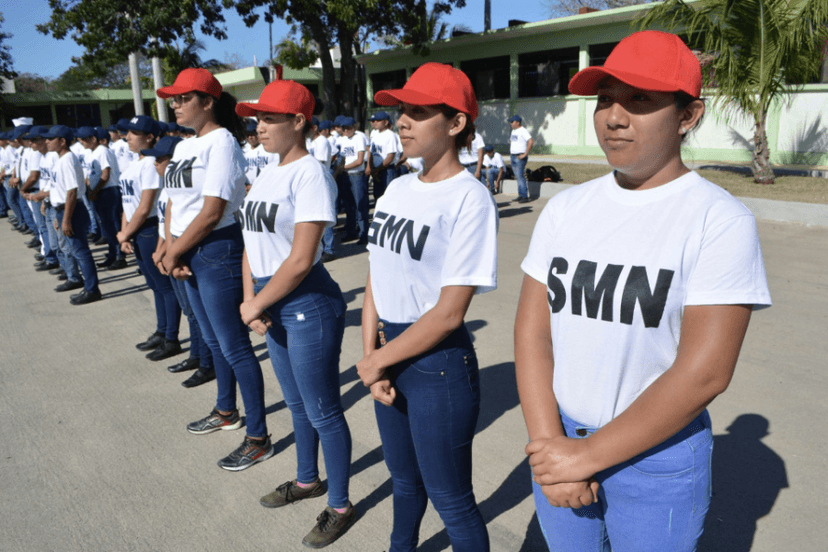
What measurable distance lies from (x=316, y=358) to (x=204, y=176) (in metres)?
1.46

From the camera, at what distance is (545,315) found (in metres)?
1.70

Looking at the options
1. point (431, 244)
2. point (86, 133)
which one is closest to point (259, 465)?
point (431, 244)

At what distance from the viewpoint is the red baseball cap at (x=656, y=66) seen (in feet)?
4.64

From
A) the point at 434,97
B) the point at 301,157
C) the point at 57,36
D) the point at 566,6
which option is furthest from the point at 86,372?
Result: the point at 566,6

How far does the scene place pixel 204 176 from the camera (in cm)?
358

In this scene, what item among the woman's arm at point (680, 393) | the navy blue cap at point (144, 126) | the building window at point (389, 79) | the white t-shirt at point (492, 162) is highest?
the building window at point (389, 79)

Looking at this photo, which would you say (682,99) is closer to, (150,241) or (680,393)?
(680,393)

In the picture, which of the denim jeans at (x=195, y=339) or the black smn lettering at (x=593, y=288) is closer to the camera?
the black smn lettering at (x=593, y=288)

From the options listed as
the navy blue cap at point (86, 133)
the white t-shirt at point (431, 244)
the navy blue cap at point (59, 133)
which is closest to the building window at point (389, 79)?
the navy blue cap at point (86, 133)

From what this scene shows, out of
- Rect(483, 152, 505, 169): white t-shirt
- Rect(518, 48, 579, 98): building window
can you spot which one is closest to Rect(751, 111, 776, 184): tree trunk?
Rect(483, 152, 505, 169): white t-shirt

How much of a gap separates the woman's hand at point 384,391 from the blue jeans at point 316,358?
66 centimetres

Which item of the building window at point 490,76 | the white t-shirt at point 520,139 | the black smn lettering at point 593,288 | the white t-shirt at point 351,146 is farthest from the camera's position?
the building window at point 490,76

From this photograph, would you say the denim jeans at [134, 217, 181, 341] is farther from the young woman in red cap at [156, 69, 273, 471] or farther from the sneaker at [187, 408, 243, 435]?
the young woman in red cap at [156, 69, 273, 471]

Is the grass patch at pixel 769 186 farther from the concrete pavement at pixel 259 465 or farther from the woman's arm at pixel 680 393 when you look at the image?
the woman's arm at pixel 680 393
